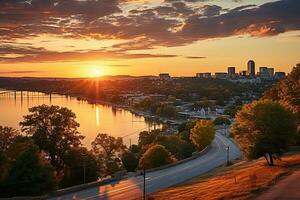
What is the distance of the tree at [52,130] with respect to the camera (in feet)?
114

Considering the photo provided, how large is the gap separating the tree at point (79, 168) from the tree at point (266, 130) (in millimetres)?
11031

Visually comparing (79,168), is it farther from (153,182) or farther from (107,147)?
(107,147)

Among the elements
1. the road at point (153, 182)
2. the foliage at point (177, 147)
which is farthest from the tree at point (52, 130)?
the foliage at point (177, 147)

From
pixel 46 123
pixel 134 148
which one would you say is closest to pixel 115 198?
pixel 46 123

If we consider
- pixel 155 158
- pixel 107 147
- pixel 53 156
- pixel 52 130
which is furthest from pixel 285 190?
pixel 107 147

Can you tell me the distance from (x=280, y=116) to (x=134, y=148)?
32.3 metres

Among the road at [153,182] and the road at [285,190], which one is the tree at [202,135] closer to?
the road at [153,182]

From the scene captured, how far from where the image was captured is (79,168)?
3291cm

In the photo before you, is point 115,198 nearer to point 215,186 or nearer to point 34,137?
point 215,186

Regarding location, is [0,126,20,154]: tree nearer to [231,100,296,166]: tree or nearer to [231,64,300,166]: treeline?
[231,64,300,166]: treeline

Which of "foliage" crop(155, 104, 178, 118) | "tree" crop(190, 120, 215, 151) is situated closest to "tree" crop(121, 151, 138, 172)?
"tree" crop(190, 120, 215, 151)

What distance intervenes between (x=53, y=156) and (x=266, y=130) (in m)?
16.3

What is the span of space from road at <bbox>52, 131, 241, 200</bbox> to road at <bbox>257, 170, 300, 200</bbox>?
27.2ft

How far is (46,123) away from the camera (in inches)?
1409
